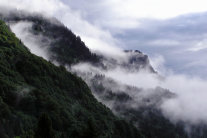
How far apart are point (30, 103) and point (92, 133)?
108858mm

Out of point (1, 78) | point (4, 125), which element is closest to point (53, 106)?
point (1, 78)

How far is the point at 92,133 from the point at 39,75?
151 m

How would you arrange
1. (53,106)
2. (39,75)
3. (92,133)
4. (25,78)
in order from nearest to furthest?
(92,133)
(53,106)
(25,78)
(39,75)

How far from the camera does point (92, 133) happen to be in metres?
Answer: 55.8

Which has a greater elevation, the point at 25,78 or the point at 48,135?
the point at 25,78

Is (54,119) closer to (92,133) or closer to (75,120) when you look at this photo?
(75,120)

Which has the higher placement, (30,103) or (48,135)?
(30,103)

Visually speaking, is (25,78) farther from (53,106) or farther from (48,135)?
(48,135)

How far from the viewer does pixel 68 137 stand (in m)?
152

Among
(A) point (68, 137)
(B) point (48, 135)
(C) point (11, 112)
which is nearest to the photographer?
(B) point (48, 135)

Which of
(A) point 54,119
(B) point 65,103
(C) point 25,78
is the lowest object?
(A) point 54,119

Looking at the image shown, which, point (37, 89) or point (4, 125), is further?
point (37, 89)

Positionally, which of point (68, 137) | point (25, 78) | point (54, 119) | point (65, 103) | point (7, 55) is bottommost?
point (68, 137)

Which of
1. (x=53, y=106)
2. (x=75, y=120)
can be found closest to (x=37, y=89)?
(x=53, y=106)
